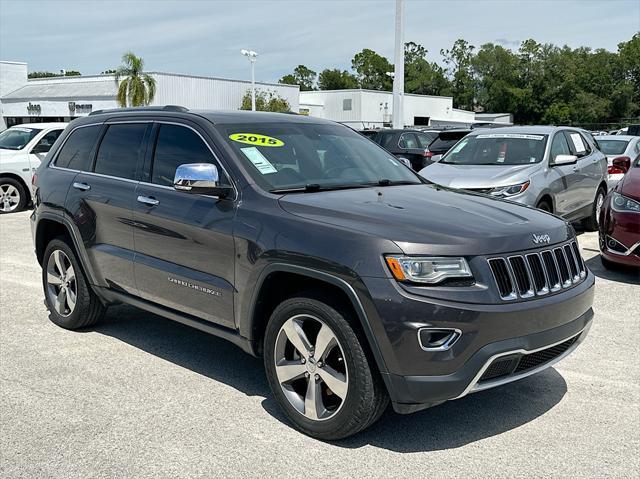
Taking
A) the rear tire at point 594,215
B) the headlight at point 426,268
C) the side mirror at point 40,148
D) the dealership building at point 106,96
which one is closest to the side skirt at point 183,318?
the headlight at point 426,268

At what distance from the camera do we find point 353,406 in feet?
11.6

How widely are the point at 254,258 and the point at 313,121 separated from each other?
1687 mm

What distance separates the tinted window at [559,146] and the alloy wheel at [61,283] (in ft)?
21.6

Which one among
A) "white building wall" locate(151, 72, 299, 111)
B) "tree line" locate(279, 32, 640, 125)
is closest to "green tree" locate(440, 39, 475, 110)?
"tree line" locate(279, 32, 640, 125)

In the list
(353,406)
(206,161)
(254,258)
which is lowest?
(353,406)

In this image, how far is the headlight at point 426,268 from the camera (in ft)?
11.1

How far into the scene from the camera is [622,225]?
7.29m

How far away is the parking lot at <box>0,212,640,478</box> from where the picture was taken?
3.53 metres

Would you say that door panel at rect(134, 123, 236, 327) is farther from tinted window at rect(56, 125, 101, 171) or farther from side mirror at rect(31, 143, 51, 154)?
side mirror at rect(31, 143, 51, 154)

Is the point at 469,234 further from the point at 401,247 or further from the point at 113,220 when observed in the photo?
the point at 113,220

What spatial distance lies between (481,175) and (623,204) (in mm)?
2041

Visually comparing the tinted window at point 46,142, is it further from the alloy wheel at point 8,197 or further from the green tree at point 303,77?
the green tree at point 303,77

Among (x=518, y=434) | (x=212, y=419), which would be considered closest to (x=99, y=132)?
(x=212, y=419)

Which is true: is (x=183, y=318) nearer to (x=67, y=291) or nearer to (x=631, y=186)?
(x=67, y=291)
